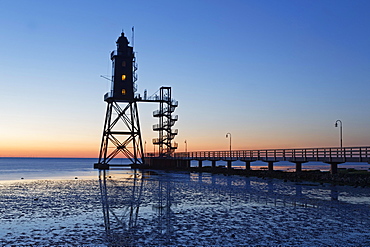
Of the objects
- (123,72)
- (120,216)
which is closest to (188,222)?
(120,216)

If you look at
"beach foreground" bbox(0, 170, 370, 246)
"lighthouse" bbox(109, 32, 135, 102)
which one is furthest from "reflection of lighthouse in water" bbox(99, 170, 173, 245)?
"lighthouse" bbox(109, 32, 135, 102)

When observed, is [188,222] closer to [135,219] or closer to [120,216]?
[135,219]

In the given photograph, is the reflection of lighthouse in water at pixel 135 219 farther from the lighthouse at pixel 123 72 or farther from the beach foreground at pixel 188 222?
the lighthouse at pixel 123 72

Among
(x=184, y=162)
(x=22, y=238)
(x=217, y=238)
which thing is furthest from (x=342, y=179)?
(x=184, y=162)

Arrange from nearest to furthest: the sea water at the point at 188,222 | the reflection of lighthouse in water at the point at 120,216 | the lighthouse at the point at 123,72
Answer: the sea water at the point at 188,222, the reflection of lighthouse in water at the point at 120,216, the lighthouse at the point at 123,72

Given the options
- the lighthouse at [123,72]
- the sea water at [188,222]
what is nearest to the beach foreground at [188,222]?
the sea water at [188,222]

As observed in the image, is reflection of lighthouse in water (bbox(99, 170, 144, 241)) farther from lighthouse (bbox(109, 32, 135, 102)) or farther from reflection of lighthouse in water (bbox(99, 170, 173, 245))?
lighthouse (bbox(109, 32, 135, 102))

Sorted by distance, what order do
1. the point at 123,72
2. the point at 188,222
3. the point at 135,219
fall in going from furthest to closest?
the point at 123,72 → the point at 135,219 → the point at 188,222

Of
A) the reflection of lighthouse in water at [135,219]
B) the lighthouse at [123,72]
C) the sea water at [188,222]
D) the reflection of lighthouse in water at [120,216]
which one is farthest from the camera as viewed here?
the lighthouse at [123,72]

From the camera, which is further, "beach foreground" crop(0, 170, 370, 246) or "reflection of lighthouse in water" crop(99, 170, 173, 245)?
"reflection of lighthouse in water" crop(99, 170, 173, 245)

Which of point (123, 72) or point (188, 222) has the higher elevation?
point (123, 72)

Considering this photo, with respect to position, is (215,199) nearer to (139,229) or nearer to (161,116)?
(139,229)

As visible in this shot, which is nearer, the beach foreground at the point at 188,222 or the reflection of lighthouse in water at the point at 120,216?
the beach foreground at the point at 188,222

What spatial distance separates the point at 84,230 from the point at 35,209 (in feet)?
19.0
